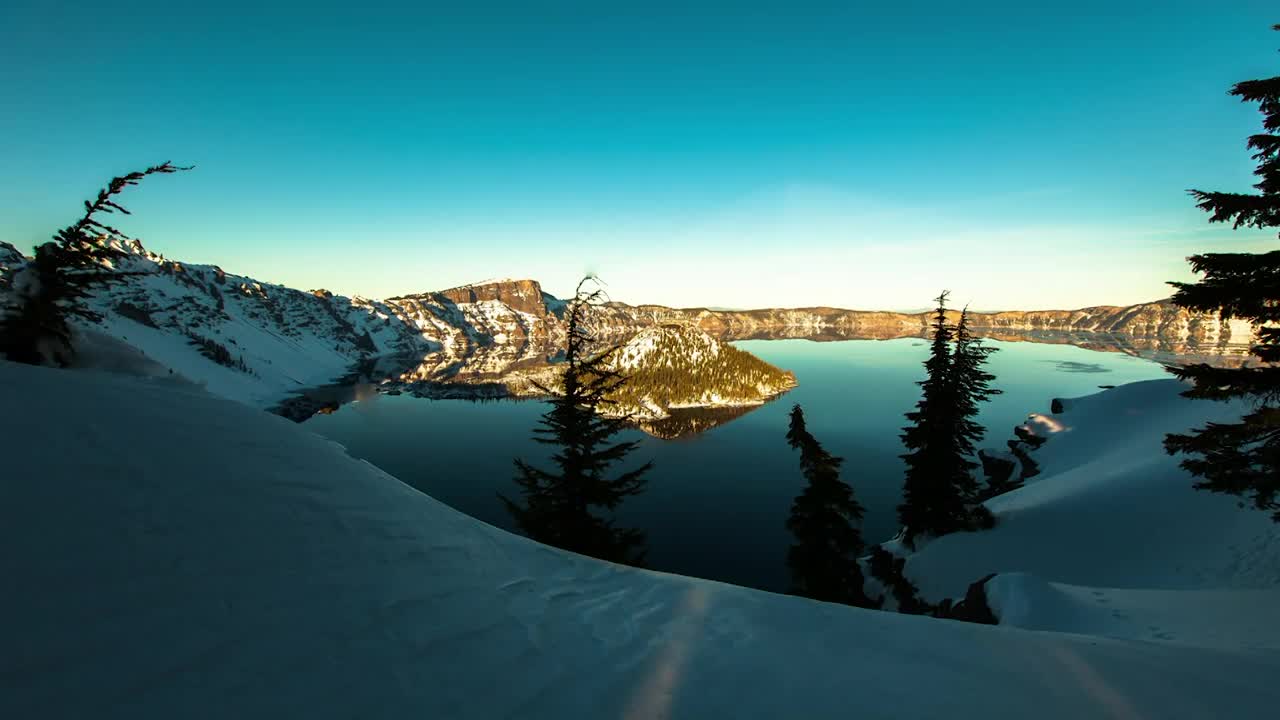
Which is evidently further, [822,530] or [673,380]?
[673,380]

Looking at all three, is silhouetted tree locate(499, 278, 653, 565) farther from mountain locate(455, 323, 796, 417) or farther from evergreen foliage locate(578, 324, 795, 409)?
evergreen foliage locate(578, 324, 795, 409)

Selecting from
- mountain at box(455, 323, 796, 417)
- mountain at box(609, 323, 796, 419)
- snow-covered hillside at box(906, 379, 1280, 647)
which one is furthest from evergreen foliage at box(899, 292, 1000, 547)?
mountain at box(609, 323, 796, 419)

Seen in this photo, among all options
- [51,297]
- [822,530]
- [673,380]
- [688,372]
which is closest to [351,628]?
[51,297]

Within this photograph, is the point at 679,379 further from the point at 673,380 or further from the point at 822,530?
the point at 822,530

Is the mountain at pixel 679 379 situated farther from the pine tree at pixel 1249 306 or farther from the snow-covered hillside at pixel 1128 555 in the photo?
the pine tree at pixel 1249 306

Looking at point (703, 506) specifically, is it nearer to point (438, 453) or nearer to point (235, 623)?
point (438, 453)

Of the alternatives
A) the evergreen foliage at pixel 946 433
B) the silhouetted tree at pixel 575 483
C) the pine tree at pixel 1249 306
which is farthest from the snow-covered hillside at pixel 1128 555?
the silhouetted tree at pixel 575 483

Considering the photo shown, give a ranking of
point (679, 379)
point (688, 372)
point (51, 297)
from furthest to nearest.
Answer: point (688, 372), point (679, 379), point (51, 297)
